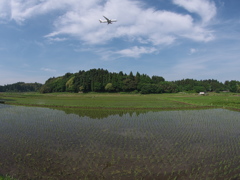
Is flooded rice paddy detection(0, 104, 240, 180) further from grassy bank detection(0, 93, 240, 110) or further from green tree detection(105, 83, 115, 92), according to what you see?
green tree detection(105, 83, 115, 92)

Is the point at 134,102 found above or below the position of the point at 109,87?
below

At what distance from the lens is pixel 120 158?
824 cm

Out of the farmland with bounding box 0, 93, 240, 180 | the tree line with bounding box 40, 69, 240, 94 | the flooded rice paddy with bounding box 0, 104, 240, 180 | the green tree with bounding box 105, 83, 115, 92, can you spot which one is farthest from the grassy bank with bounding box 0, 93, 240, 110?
the tree line with bounding box 40, 69, 240, 94

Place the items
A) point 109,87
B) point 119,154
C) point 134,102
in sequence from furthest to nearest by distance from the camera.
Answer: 1. point 109,87
2. point 134,102
3. point 119,154

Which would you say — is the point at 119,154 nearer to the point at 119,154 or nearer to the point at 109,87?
the point at 119,154

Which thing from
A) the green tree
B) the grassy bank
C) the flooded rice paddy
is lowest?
the flooded rice paddy

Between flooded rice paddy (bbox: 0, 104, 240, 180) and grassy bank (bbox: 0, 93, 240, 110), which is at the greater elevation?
grassy bank (bbox: 0, 93, 240, 110)

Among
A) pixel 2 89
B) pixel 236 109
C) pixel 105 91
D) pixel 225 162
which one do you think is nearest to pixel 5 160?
pixel 225 162

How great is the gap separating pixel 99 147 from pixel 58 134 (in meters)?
4.48

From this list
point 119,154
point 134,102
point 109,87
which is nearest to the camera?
point 119,154

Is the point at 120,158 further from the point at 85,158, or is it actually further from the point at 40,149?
the point at 40,149

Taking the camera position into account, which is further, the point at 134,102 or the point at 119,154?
the point at 134,102

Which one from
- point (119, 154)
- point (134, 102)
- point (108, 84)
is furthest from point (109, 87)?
point (119, 154)

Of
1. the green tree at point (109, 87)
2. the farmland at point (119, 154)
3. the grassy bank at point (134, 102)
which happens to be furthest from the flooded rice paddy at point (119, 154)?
the green tree at point (109, 87)
